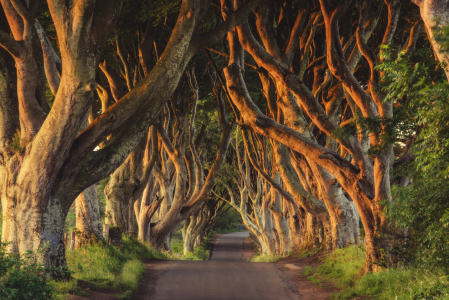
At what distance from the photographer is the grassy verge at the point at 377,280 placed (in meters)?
5.77

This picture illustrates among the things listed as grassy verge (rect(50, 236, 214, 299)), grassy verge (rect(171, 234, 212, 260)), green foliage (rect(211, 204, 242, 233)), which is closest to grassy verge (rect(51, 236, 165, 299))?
grassy verge (rect(50, 236, 214, 299))

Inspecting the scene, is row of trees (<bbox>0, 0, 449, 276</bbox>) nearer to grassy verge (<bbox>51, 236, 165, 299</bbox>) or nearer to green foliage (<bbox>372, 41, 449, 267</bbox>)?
green foliage (<bbox>372, 41, 449, 267</bbox>)

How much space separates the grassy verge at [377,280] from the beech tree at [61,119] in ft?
16.8

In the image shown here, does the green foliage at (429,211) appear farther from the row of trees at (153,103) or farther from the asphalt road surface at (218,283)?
the asphalt road surface at (218,283)

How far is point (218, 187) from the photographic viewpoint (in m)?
30.1

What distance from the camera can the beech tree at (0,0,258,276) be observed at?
6.91 meters

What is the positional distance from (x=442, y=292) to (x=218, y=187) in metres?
24.9

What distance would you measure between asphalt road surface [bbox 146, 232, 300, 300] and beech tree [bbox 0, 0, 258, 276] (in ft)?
8.48

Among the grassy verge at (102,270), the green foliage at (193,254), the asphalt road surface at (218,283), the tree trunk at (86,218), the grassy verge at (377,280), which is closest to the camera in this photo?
the grassy verge at (377,280)

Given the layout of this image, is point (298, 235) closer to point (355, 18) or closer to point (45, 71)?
point (355, 18)

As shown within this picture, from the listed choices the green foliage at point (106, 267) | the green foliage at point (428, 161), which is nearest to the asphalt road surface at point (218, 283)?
the green foliage at point (106, 267)

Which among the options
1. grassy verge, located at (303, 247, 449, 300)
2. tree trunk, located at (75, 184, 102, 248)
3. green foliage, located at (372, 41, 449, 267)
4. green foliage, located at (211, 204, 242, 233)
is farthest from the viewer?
green foliage, located at (211, 204, 242, 233)

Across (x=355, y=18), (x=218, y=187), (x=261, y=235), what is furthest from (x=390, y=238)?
(x=218, y=187)

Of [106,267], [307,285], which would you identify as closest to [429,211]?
[307,285]
